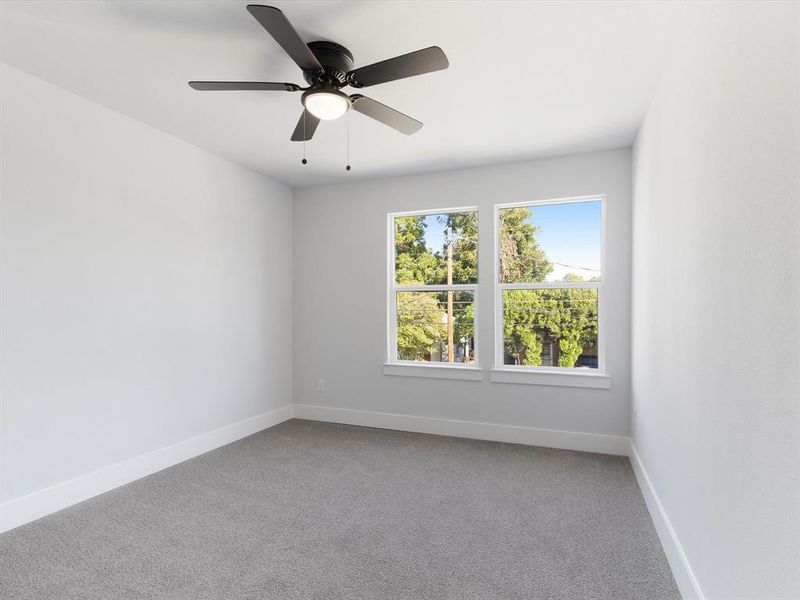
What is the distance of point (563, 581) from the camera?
6.68ft

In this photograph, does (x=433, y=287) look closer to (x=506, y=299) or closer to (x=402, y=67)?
(x=506, y=299)

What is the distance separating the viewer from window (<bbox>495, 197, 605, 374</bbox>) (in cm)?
396

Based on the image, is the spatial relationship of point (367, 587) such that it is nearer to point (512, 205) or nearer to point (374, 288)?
point (374, 288)

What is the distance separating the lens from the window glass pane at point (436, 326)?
4375 millimetres

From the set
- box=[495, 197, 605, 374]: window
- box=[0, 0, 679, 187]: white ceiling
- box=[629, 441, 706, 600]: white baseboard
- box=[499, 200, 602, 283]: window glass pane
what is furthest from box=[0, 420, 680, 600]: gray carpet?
box=[0, 0, 679, 187]: white ceiling

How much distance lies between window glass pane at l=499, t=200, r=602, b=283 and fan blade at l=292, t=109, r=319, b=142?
219 cm

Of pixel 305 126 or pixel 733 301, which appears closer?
pixel 733 301

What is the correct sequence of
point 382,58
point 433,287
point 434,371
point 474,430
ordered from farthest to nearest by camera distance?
point 433,287, point 434,371, point 474,430, point 382,58

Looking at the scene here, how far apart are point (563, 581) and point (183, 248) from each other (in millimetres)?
3458

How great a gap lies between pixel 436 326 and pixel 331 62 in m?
2.79

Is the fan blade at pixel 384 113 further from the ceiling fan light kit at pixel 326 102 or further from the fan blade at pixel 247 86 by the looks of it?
the fan blade at pixel 247 86

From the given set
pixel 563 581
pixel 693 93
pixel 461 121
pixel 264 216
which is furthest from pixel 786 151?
pixel 264 216

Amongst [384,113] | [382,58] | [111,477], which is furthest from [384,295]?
[111,477]

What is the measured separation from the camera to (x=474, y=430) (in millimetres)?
A: 4199
